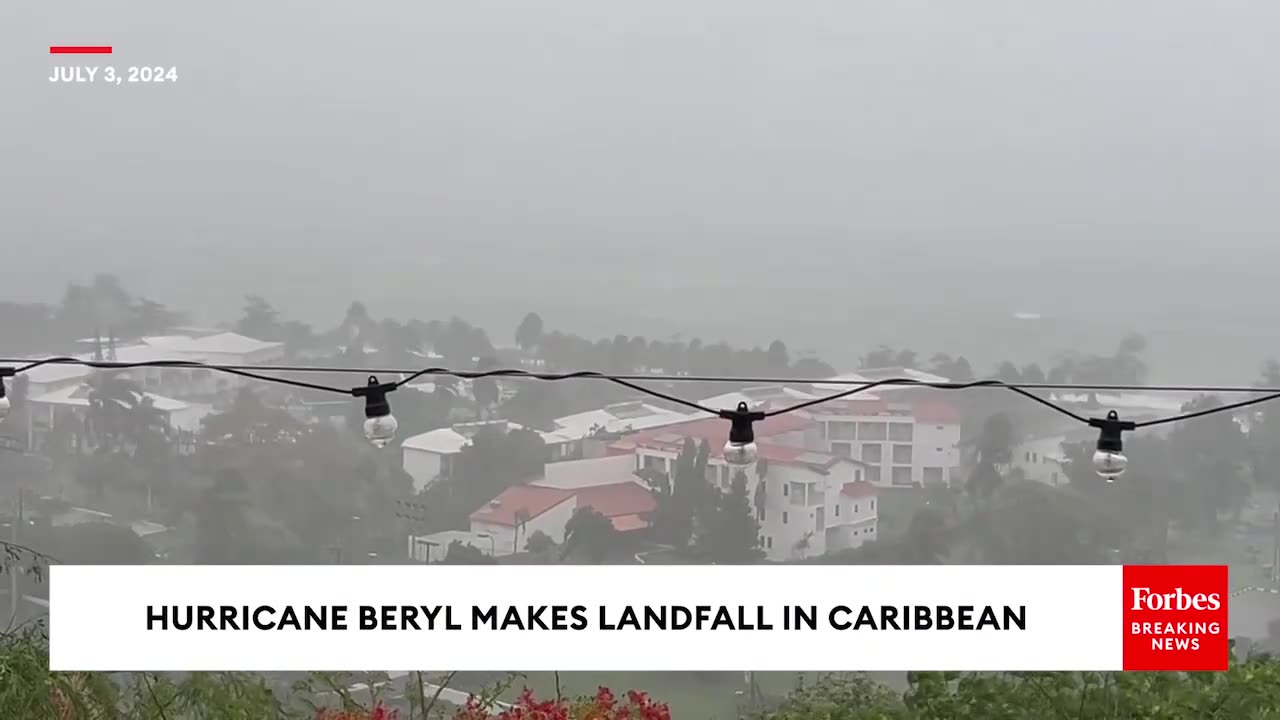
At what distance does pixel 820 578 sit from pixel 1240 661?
1.33 m

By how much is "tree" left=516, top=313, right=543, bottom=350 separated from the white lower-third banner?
0.76m

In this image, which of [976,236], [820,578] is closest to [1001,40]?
[976,236]

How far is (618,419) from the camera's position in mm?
3535

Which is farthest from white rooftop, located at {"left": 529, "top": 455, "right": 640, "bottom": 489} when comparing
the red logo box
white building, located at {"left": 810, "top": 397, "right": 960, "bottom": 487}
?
the red logo box

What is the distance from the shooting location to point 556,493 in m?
3.57

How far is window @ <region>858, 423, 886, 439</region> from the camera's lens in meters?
3.50

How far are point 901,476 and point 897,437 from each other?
0.12 metres

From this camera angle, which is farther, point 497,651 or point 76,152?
point 497,651

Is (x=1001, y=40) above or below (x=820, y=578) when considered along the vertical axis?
above

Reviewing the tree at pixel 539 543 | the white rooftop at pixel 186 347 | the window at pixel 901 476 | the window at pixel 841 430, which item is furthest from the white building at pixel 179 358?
the window at pixel 901 476

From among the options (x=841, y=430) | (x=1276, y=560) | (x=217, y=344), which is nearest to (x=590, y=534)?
(x=841, y=430)

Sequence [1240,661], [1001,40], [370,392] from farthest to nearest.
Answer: [1240,661] → [1001,40] → [370,392]

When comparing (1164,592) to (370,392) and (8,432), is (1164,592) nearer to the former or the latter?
(370,392)

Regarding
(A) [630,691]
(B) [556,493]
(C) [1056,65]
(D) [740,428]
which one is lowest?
(A) [630,691]
